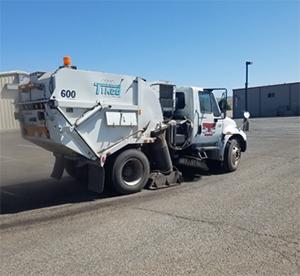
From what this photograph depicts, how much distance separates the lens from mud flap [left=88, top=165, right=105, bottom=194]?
7.54 meters

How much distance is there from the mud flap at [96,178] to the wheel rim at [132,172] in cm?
65

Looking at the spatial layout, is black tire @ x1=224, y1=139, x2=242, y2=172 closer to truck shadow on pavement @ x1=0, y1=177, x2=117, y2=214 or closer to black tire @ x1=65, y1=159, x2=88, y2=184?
truck shadow on pavement @ x1=0, y1=177, x2=117, y2=214

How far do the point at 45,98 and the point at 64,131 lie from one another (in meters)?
0.70

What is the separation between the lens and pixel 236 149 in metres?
10.8

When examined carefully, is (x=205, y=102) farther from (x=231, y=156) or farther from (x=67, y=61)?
(x=67, y=61)

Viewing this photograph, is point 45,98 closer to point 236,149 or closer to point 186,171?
point 186,171

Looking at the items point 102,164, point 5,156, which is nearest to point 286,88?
point 5,156

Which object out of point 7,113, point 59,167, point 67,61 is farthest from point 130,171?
point 7,113

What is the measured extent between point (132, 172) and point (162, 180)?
33.9 inches

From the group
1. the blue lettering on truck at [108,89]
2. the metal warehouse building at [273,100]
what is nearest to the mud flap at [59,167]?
the blue lettering on truck at [108,89]

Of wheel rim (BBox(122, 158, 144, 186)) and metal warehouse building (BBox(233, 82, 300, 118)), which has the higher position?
metal warehouse building (BBox(233, 82, 300, 118))

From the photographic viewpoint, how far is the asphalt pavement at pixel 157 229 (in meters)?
4.27

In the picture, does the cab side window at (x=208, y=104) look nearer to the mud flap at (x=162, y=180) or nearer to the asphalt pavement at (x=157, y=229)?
the asphalt pavement at (x=157, y=229)

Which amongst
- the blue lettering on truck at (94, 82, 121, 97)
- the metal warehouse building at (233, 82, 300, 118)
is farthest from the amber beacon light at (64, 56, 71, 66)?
the metal warehouse building at (233, 82, 300, 118)
